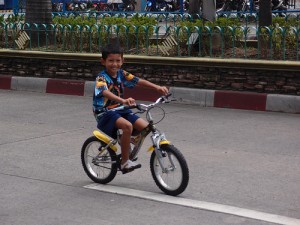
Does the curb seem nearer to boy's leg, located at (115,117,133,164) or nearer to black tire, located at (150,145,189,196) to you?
black tire, located at (150,145,189,196)

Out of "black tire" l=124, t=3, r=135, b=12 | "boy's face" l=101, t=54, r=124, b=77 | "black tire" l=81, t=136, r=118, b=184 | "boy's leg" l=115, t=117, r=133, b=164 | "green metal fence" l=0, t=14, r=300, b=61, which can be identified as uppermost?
"boy's face" l=101, t=54, r=124, b=77

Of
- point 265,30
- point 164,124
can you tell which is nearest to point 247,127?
point 164,124

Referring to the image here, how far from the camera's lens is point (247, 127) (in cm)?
977

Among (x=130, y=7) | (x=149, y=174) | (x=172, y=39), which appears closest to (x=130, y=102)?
(x=149, y=174)

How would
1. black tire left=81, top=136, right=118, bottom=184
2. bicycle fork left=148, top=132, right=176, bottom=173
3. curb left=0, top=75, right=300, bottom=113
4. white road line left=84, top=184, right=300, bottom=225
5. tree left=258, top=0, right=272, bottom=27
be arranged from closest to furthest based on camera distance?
1. white road line left=84, top=184, right=300, bottom=225
2. bicycle fork left=148, top=132, right=176, bottom=173
3. black tire left=81, top=136, right=118, bottom=184
4. curb left=0, top=75, right=300, bottom=113
5. tree left=258, top=0, right=272, bottom=27

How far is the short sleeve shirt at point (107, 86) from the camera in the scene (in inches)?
257

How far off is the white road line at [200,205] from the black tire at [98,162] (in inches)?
4.0

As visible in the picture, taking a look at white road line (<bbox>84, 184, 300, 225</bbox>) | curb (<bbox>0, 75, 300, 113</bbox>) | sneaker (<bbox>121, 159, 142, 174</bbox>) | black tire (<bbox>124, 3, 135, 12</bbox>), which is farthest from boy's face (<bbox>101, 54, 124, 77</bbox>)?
black tire (<bbox>124, 3, 135, 12</bbox>)

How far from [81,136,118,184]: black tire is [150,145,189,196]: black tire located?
1.44 feet

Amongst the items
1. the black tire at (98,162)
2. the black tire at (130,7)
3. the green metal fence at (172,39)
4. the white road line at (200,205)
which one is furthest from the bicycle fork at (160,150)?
the black tire at (130,7)

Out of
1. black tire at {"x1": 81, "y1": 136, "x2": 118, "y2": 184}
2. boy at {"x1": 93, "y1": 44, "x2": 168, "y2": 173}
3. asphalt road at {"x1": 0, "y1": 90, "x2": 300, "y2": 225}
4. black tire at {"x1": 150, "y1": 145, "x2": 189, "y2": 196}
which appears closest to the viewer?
asphalt road at {"x1": 0, "y1": 90, "x2": 300, "y2": 225}

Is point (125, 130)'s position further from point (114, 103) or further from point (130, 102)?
point (130, 102)

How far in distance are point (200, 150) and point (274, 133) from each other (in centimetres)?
139

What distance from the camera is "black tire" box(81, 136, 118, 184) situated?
22.4 feet
